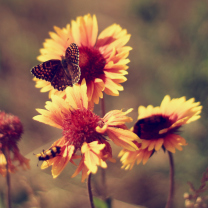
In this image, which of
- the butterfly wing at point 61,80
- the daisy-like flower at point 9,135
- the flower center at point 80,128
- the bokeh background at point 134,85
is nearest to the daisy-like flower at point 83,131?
the flower center at point 80,128

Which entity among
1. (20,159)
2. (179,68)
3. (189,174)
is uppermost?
(179,68)

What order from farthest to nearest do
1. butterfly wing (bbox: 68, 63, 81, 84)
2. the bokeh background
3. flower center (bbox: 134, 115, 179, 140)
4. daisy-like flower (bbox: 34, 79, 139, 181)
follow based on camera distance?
1. the bokeh background
2. butterfly wing (bbox: 68, 63, 81, 84)
3. flower center (bbox: 134, 115, 179, 140)
4. daisy-like flower (bbox: 34, 79, 139, 181)

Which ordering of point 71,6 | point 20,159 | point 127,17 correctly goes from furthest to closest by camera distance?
point 71,6 < point 127,17 < point 20,159

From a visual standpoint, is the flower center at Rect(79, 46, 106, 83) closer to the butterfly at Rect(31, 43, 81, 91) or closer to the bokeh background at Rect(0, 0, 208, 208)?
the butterfly at Rect(31, 43, 81, 91)

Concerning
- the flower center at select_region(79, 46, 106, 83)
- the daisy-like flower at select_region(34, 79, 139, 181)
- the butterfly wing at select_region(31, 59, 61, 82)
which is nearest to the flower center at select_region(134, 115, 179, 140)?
the daisy-like flower at select_region(34, 79, 139, 181)

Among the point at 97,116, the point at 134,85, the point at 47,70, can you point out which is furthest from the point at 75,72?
the point at 134,85

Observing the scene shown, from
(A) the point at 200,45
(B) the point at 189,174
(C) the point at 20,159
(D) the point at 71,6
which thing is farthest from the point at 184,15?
(C) the point at 20,159

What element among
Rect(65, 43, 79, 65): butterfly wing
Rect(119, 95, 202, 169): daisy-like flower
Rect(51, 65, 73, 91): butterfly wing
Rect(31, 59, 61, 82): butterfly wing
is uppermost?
Rect(65, 43, 79, 65): butterfly wing

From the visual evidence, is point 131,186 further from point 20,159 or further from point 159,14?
point 159,14
